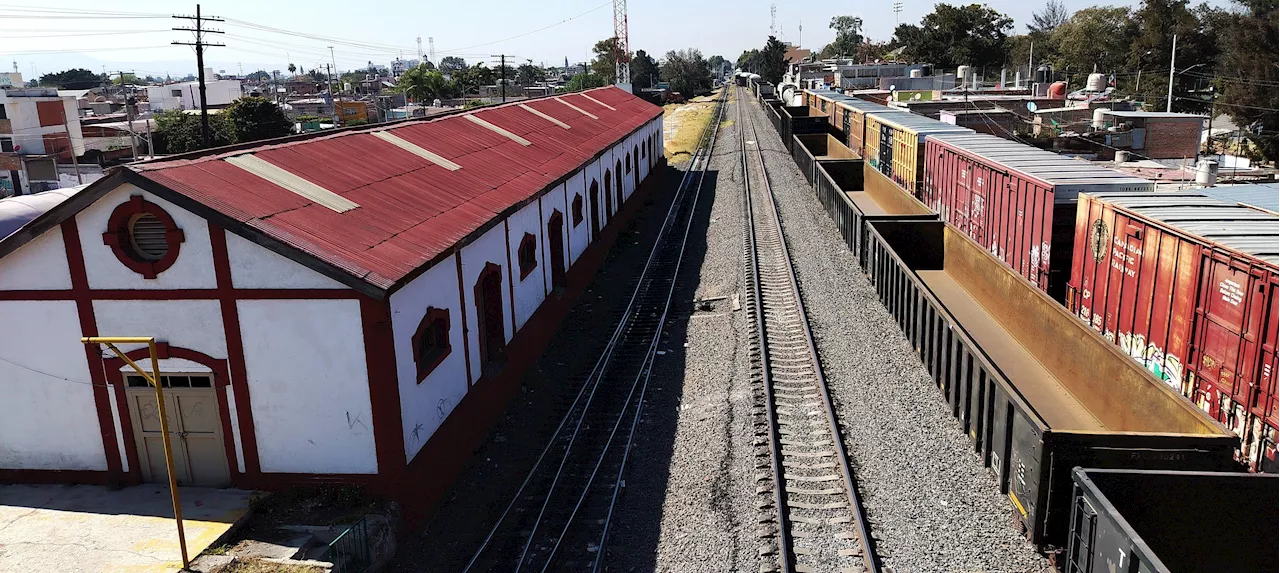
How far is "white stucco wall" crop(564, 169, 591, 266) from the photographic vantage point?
22219 mm

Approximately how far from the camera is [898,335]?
57.2ft

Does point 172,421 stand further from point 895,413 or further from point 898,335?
point 898,335

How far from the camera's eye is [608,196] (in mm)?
29328

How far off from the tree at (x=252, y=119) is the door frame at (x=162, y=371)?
179ft

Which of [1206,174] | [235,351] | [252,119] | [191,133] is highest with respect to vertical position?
[252,119]

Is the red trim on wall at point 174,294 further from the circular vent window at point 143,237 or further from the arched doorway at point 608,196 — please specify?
the arched doorway at point 608,196

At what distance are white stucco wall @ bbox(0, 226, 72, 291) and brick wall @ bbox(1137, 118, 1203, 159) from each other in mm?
48511

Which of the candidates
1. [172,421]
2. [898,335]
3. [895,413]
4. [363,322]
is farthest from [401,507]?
[898,335]

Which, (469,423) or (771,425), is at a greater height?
(469,423)

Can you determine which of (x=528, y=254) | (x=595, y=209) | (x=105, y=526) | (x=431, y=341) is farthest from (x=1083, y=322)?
(x=595, y=209)

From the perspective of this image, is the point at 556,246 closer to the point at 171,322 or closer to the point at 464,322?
the point at 464,322

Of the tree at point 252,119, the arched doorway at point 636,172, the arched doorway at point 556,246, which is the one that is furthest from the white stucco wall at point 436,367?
the tree at point 252,119

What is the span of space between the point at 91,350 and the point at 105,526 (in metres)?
2.41

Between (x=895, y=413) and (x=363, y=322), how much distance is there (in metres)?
8.59
